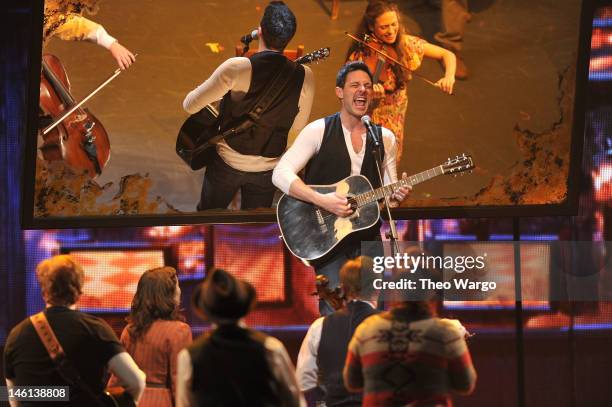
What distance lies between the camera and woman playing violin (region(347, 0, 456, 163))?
6152mm

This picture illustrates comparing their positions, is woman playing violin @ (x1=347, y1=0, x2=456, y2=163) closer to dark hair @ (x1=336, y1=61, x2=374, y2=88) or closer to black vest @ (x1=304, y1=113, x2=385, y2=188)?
dark hair @ (x1=336, y1=61, x2=374, y2=88)

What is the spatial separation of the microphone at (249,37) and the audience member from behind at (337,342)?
2408 mm

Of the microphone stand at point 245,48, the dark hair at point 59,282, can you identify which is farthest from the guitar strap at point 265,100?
the dark hair at point 59,282

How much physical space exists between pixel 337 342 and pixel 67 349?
4.03ft

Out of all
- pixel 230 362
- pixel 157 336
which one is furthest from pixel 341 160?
pixel 230 362

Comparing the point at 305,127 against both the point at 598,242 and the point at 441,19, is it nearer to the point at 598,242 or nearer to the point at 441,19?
the point at 441,19

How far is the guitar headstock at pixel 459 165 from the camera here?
19.3 feet

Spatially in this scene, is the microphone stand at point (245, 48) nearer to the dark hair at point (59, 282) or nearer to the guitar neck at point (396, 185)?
the guitar neck at point (396, 185)

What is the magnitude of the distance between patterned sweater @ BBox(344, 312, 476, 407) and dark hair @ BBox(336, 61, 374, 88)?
2.75m

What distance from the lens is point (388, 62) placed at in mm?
6148

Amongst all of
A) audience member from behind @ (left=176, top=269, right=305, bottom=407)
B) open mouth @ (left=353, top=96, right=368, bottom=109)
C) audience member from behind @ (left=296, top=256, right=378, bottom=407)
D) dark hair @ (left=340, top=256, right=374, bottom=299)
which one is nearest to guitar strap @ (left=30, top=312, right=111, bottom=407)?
audience member from behind @ (left=176, top=269, right=305, bottom=407)

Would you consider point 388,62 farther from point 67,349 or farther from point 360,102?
point 67,349

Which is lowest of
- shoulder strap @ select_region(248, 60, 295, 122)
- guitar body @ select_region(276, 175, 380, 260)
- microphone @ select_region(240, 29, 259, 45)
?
guitar body @ select_region(276, 175, 380, 260)

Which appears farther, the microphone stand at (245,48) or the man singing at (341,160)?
the microphone stand at (245,48)
